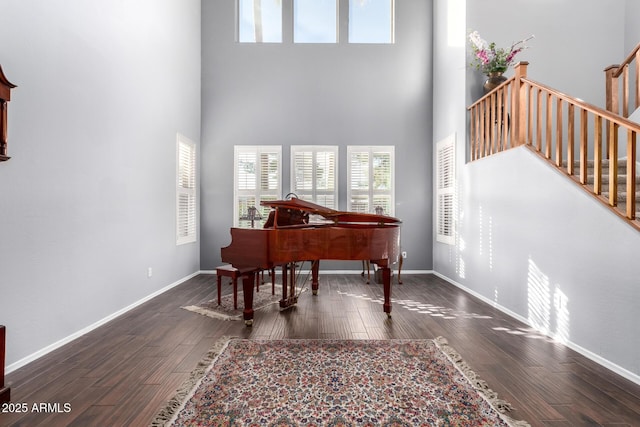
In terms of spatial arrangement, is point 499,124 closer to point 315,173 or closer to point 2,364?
point 315,173

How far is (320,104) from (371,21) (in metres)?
1.80

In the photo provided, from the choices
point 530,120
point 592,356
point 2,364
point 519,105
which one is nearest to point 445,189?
point 519,105

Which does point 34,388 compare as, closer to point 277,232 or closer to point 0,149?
point 0,149

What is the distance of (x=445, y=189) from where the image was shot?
17.1 ft

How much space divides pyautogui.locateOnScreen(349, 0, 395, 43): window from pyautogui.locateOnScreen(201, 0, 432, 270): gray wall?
181mm

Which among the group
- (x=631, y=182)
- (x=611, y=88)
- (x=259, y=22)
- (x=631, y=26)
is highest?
(x=259, y=22)

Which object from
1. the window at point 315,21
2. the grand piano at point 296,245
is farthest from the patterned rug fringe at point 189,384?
the window at point 315,21

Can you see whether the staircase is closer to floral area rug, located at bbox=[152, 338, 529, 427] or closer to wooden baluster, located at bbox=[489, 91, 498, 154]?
wooden baluster, located at bbox=[489, 91, 498, 154]

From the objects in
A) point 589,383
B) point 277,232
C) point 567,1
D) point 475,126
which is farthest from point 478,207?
point 567,1

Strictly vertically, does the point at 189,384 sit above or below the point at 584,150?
below

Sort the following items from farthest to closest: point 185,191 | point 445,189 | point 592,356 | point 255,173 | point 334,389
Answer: point 255,173, point 445,189, point 185,191, point 592,356, point 334,389

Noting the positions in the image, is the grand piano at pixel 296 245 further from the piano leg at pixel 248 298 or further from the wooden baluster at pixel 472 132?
the wooden baluster at pixel 472 132

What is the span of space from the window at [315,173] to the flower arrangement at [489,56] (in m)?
2.49

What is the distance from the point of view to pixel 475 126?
14.4ft
